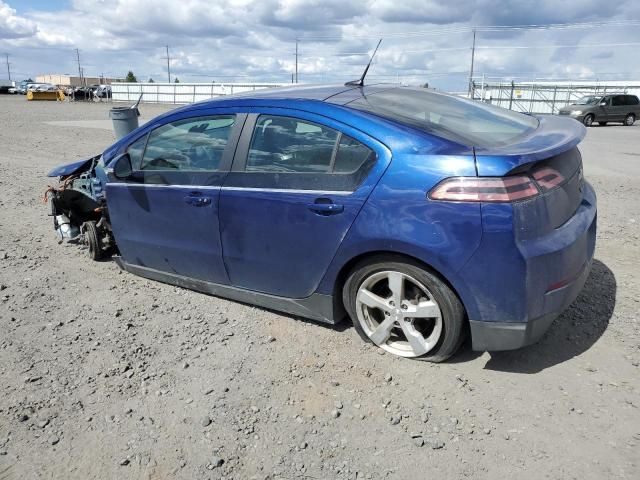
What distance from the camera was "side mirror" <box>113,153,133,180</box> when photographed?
13.5 ft

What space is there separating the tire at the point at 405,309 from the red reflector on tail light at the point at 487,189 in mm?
470

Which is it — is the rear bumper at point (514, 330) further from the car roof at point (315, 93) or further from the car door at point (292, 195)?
the car roof at point (315, 93)

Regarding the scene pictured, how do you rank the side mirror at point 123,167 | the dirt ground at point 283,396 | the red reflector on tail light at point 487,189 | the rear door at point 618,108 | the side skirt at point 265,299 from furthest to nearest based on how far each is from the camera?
the rear door at point 618,108
the side mirror at point 123,167
the side skirt at point 265,299
the red reflector on tail light at point 487,189
the dirt ground at point 283,396

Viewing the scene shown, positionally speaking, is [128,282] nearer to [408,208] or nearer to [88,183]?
[88,183]

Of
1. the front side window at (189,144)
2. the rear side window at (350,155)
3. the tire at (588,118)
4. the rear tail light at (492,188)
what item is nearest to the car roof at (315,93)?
the front side window at (189,144)

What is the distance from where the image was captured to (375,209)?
3010mm

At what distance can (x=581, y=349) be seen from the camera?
11.1ft

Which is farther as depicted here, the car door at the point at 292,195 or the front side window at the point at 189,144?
the front side window at the point at 189,144

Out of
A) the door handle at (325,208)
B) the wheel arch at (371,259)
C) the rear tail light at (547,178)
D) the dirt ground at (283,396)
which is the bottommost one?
the dirt ground at (283,396)

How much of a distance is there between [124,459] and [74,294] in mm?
2265

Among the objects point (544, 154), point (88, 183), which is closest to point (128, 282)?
point (88, 183)

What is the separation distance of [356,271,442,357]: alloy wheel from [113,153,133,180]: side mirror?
2.08 meters

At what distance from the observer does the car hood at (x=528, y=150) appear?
271cm

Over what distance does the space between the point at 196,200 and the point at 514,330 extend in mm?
2229
